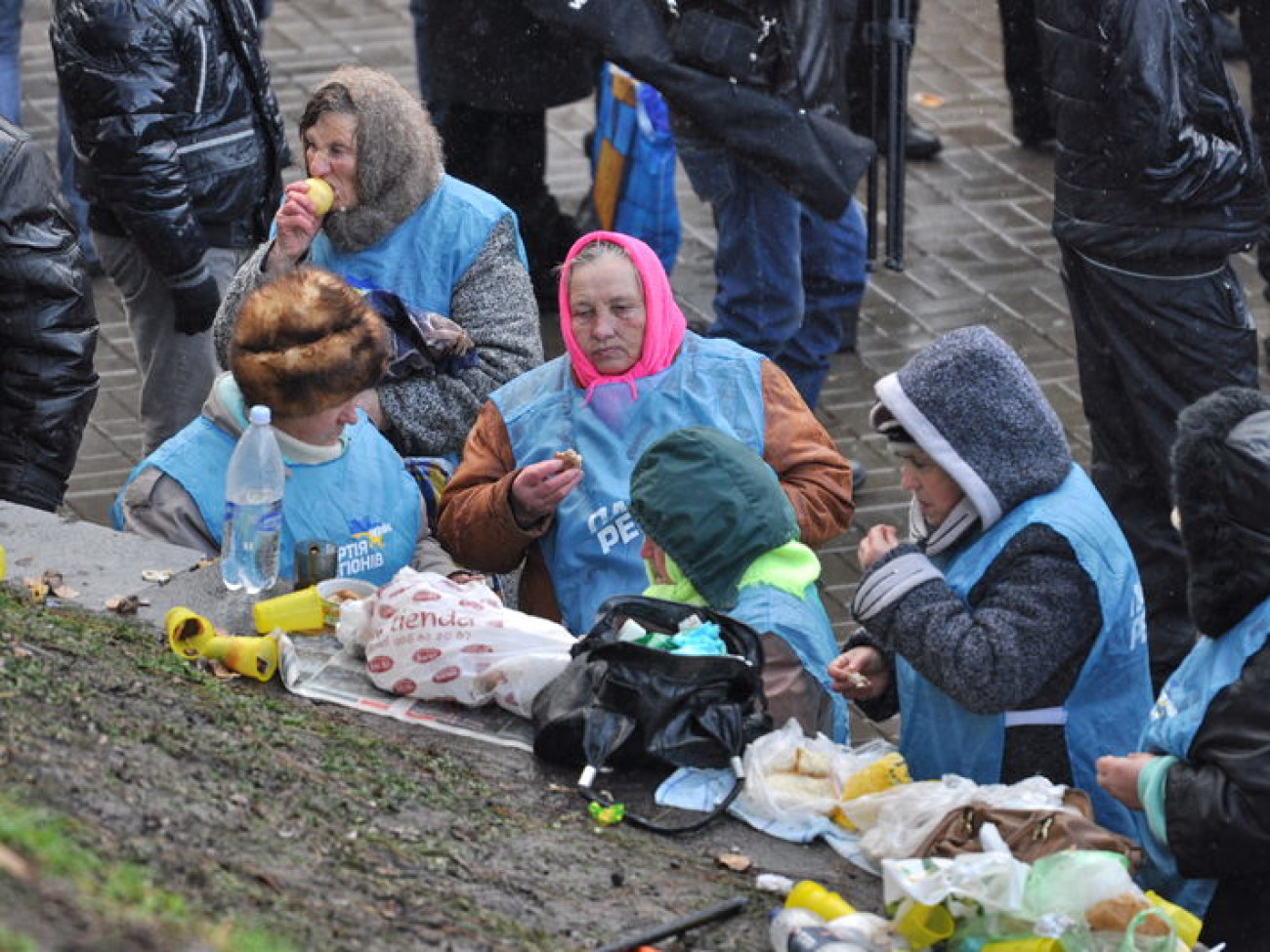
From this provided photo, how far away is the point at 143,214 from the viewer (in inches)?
242

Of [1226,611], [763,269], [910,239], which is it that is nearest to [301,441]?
[1226,611]

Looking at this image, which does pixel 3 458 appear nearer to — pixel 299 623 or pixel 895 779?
pixel 299 623

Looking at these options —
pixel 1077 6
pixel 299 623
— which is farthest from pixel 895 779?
pixel 1077 6

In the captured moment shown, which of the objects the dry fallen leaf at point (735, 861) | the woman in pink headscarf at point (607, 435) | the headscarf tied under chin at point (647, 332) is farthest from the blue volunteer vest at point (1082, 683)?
the headscarf tied under chin at point (647, 332)

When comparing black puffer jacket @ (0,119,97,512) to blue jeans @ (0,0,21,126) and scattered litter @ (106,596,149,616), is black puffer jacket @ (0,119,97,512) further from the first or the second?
blue jeans @ (0,0,21,126)

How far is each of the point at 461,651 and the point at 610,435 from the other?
2.89ft

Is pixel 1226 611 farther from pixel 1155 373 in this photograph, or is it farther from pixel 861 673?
pixel 1155 373

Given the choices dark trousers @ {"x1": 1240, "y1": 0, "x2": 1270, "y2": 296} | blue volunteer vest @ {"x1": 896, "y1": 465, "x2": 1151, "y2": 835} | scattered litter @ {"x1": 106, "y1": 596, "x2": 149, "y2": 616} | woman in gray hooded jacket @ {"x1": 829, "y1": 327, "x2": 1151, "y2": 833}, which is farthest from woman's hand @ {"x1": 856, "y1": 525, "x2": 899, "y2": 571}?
dark trousers @ {"x1": 1240, "y1": 0, "x2": 1270, "y2": 296}

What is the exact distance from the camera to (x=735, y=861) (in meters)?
3.72

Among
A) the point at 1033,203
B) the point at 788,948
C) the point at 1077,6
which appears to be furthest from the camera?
the point at 1033,203

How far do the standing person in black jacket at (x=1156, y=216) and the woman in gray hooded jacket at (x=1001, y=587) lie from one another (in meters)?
2.18

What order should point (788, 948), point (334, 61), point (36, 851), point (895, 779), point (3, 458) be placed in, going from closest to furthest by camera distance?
point (36, 851)
point (788, 948)
point (895, 779)
point (3, 458)
point (334, 61)

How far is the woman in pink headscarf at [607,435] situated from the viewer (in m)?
4.79

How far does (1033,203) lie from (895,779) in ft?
20.5
